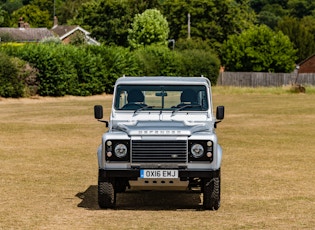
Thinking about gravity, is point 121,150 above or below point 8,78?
above

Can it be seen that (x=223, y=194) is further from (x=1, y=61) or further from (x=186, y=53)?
(x=186, y=53)

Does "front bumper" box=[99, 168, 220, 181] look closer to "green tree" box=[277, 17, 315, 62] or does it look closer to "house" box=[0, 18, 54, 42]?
"house" box=[0, 18, 54, 42]

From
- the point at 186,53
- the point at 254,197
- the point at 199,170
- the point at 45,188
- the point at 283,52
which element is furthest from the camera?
the point at 283,52

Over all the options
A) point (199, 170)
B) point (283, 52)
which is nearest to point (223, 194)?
point (199, 170)

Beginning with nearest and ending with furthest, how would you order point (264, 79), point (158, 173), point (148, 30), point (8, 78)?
1. point (158, 173)
2. point (8, 78)
3. point (264, 79)
4. point (148, 30)

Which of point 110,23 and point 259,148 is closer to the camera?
point 259,148

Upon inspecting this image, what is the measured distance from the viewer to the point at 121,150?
46.3 feet

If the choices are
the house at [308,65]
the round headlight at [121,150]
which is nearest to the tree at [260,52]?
the house at [308,65]

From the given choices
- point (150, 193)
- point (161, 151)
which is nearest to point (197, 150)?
point (161, 151)

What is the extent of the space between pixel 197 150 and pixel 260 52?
9974cm

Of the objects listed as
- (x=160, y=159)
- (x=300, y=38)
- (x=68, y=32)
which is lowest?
(x=300, y=38)

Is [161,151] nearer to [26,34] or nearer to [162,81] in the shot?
[162,81]

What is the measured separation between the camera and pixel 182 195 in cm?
1681

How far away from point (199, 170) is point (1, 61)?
1845 inches
